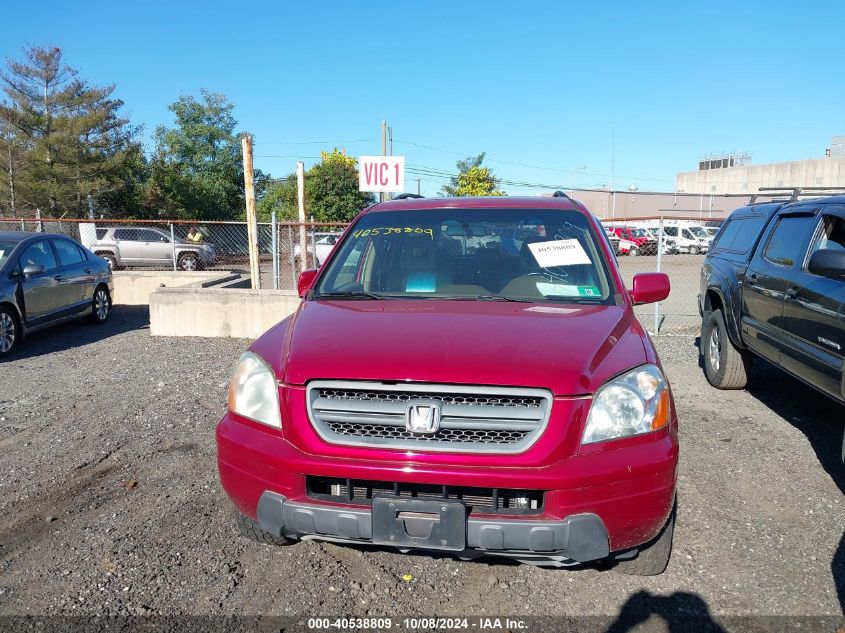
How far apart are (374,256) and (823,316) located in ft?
10.4

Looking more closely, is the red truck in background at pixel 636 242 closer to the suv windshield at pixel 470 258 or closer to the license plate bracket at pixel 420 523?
the suv windshield at pixel 470 258

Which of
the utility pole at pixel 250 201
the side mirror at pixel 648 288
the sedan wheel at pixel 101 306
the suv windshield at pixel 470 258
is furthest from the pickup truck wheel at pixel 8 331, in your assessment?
the side mirror at pixel 648 288

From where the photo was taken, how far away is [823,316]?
449cm

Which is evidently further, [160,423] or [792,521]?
[160,423]

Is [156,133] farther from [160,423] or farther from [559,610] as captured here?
[559,610]

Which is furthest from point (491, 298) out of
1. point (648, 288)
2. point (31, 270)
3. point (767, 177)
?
point (767, 177)

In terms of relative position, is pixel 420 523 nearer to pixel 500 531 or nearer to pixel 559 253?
pixel 500 531

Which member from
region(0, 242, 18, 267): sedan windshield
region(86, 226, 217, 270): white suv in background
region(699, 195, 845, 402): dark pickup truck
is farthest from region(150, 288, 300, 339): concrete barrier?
region(86, 226, 217, 270): white suv in background

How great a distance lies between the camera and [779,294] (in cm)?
529

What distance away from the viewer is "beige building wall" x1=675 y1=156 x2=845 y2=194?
188 feet

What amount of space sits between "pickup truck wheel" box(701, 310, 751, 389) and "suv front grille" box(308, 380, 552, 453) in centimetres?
471

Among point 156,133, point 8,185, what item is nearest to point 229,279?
point 8,185

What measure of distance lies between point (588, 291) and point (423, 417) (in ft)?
4.87

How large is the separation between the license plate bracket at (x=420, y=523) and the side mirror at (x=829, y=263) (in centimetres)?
312
